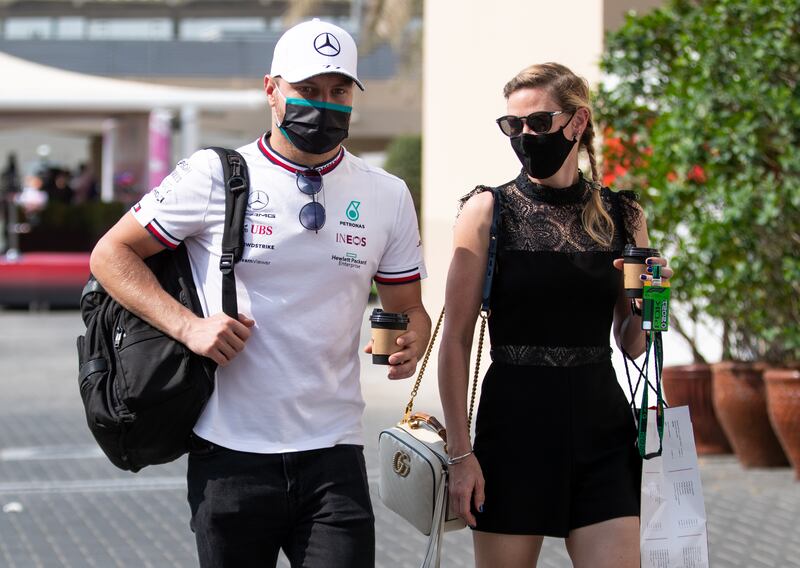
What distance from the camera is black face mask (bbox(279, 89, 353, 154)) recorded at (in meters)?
3.46

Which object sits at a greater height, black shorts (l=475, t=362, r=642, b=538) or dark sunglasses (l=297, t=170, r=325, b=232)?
dark sunglasses (l=297, t=170, r=325, b=232)

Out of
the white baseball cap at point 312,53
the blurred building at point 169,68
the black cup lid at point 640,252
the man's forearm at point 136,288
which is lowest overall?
the man's forearm at point 136,288

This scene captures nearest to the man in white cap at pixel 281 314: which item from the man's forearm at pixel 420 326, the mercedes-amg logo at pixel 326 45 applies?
the mercedes-amg logo at pixel 326 45

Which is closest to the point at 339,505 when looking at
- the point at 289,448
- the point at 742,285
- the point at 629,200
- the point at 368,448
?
the point at 289,448

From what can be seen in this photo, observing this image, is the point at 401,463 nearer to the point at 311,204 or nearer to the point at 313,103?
the point at 311,204

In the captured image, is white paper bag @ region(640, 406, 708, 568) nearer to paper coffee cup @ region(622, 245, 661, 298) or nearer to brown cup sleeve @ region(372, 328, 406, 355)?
paper coffee cup @ region(622, 245, 661, 298)

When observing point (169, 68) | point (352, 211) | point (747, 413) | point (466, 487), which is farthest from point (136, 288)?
point (169, 68)

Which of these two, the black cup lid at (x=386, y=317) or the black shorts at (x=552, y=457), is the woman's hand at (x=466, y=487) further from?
the black cup lid at (x=386, y=317)

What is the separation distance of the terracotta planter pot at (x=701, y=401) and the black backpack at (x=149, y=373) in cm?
597

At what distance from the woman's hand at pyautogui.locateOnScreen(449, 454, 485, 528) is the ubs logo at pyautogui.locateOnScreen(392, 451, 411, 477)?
0.12m

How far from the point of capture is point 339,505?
3471mm

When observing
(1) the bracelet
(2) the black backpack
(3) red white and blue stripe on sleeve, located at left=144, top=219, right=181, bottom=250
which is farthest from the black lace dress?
(3) red white and blue stripe on sleeve, located at left=144, top=219, right=181, bottom=250

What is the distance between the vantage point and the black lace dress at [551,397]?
12.2ft

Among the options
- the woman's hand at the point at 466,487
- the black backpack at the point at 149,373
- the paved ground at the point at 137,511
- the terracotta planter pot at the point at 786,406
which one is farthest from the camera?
the terracotta planter pot at the point at 786,406
